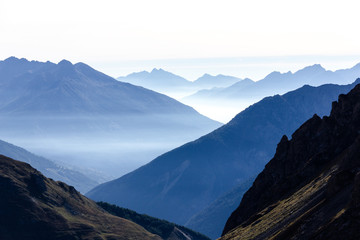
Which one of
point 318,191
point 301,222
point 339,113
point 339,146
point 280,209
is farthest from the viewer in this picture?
point 339,113

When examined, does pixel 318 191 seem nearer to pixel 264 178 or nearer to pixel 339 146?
pixel 339 146

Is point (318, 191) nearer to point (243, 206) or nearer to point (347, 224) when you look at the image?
point (347, 224)

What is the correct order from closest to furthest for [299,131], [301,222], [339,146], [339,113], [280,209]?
[301,222] < [280,209] < [339,146] < [339,113] < [299,131]

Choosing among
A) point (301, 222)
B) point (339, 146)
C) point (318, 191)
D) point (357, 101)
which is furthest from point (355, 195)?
point (357, 101)

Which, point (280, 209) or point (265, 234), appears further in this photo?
point (280, 209)

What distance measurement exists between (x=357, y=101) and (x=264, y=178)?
130 feet

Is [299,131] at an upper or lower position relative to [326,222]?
upper

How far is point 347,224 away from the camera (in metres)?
66.9

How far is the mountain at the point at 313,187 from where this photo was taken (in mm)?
74513

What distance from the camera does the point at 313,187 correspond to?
11400cm

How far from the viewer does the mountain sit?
74.5 m

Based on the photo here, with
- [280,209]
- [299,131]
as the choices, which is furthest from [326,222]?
[299,131]

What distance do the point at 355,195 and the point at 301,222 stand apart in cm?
1705

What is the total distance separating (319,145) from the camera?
516 feet
